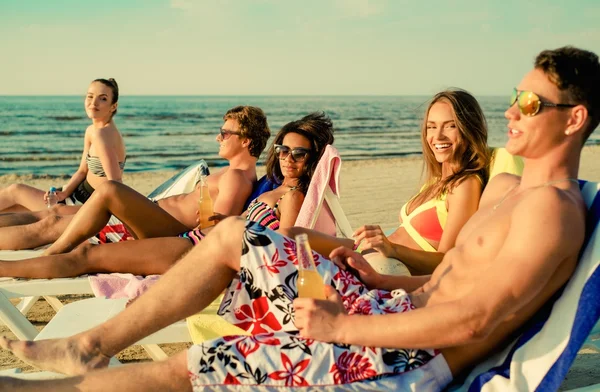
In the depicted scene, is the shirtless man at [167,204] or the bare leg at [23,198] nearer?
the shirtless man at [167,204]

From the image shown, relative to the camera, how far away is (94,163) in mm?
7254

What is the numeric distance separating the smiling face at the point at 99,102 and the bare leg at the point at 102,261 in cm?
308

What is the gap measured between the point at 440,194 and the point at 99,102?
14.1ft

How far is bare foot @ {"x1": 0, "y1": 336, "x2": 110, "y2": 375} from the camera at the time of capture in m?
2.67

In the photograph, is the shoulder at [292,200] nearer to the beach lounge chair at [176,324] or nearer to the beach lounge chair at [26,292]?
the beach lounge chair at [176,324]

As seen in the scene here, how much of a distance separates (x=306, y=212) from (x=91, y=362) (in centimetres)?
225

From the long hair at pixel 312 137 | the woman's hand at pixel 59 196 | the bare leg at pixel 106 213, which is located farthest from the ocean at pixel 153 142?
the long hair at pixel 312 137

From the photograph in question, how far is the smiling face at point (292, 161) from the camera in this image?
496 centimetres

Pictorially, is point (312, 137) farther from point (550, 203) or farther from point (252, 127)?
point (550, 203)

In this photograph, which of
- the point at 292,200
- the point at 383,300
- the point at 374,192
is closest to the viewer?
the point at 383,300

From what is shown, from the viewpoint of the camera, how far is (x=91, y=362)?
8.80 ft

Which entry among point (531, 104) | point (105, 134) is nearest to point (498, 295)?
point (531, 104)

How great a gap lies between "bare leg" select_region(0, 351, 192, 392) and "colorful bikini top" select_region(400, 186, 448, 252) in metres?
2.13

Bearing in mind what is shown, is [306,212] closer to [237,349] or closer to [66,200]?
[237,349]
